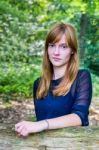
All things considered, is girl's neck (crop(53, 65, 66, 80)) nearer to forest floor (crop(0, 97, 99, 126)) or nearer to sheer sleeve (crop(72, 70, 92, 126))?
sheer sleeve (crop(72, 70, 92, 126))

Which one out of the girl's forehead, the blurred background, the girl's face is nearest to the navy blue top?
the girl's face

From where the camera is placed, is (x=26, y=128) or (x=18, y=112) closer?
(x=26, y=128)

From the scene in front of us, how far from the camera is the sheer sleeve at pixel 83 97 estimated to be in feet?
9.10

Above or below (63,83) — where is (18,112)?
below

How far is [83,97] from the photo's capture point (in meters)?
2.83

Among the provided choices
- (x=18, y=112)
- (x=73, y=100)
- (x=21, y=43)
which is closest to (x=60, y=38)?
(x=73, y=100)

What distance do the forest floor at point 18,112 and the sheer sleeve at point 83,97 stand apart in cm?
521

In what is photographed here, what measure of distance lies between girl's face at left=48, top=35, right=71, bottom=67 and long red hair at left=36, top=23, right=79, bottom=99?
0.03m

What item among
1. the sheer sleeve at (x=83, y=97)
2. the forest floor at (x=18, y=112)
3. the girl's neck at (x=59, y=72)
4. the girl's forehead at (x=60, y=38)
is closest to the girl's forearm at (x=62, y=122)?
the sheer sleeve at (x=83, y=97)

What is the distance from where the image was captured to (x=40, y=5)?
13016 millimetres

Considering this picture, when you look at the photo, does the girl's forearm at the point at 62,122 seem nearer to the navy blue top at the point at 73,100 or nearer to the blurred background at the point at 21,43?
the navy blue top at the point at 73,100

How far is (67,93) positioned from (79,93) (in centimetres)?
8

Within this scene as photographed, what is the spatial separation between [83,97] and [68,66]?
28 centimetres

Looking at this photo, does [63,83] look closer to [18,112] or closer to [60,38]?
[60,38]
